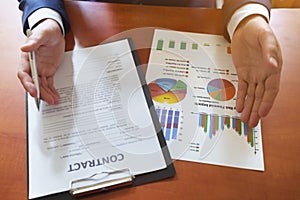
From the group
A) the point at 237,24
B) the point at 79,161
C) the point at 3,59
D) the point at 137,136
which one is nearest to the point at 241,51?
the point at 237,24

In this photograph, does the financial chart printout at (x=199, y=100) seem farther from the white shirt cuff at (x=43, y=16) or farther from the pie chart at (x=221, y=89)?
the white shirt cuff at (x=43, y=16)

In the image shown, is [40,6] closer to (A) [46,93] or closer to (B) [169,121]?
(A) [46,93]

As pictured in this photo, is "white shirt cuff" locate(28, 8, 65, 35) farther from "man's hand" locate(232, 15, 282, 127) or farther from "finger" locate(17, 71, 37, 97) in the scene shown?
"man's hand" locate(232, 15, 282, 127)

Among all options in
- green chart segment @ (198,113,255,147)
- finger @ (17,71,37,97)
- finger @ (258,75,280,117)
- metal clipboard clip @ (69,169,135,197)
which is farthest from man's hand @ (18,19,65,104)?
finger @ (258,75,280,117)

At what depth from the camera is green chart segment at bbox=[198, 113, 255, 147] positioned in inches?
22.0

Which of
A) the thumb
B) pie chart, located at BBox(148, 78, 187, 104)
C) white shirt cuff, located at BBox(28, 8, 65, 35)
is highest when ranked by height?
white shirt cuff, located at BBox(28, 8, 65, 35)

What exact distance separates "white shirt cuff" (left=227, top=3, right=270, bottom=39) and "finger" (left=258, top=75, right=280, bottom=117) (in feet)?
0.48

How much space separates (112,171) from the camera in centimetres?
52

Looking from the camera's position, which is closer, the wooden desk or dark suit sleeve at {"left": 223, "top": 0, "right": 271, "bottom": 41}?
the wooden desk

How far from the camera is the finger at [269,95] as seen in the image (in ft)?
1.85

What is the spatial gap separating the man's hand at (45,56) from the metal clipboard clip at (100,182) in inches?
6.8

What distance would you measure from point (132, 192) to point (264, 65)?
1.09 ft

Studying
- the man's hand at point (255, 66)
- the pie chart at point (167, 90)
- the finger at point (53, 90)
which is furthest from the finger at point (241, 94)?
the finger at point (53, 90)

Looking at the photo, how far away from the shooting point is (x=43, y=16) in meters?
0.67
